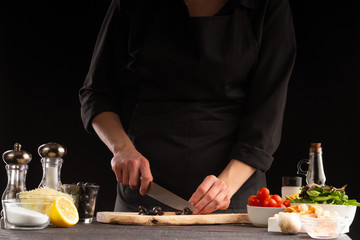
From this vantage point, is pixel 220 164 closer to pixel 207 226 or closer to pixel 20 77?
pixel 207 226

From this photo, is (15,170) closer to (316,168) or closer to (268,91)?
(268,91)

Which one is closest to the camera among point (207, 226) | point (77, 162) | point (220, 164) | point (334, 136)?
point (207, 226)

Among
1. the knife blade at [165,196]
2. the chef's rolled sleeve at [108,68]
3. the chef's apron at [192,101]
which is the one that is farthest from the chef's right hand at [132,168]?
the chef's rolled sleeve at [108,68]

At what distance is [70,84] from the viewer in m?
3.40

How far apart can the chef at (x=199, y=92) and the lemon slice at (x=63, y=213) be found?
0.42 m

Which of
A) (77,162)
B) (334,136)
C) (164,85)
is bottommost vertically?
(77,162)

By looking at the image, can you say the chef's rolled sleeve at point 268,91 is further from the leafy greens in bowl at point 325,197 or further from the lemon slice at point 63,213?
the lemon slice at point 63,213

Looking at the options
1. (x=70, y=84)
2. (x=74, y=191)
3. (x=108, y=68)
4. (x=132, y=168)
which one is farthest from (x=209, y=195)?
(x=70, y=84)

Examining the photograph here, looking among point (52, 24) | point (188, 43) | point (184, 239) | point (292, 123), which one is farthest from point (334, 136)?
point (184, 239)

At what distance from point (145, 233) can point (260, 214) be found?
0.36 metres

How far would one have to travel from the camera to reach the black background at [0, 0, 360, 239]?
3.16 m

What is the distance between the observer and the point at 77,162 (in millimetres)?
3334

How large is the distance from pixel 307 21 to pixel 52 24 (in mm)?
1489

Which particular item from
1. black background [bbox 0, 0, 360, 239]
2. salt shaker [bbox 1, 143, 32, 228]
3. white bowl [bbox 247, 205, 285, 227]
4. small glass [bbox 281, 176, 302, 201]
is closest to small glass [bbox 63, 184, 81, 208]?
salt shaker [bbox 1, 143, 32, 228]
